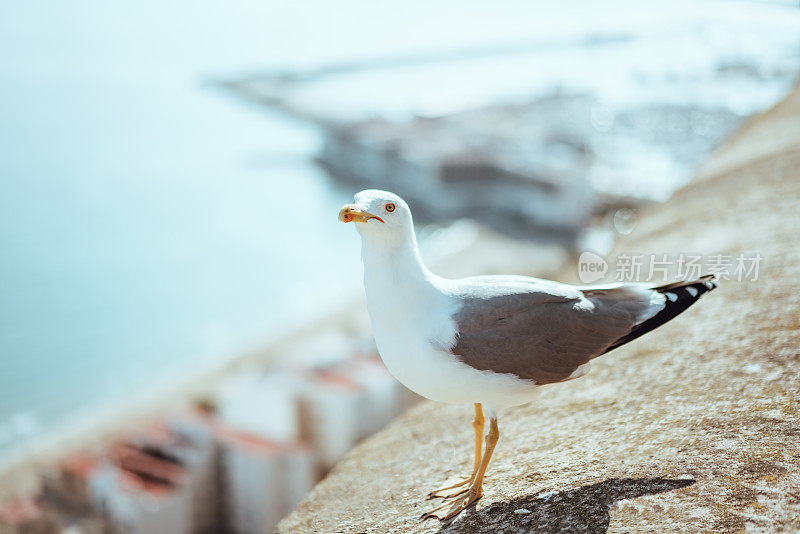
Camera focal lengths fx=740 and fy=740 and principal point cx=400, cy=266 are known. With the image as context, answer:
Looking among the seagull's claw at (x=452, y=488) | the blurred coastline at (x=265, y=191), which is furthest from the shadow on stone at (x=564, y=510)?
the blurred coastline at (x=265, y=191)

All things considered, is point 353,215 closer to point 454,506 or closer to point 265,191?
point 454,506

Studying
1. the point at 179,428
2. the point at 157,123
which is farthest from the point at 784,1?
the point at 157,123

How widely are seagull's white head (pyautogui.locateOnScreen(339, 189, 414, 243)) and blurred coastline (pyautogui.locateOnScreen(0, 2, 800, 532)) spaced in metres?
8.41

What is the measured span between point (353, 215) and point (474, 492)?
858mm

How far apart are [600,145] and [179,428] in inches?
834

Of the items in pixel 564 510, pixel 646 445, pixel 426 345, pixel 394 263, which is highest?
pixel 394 263

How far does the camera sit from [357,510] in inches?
91.6

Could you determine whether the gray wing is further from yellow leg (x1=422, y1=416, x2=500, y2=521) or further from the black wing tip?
yellow leg (x1=422, y1=416, x2=500, y2=521)

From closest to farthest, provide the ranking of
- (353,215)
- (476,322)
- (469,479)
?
(353,215)
(476,322)
(469,479)

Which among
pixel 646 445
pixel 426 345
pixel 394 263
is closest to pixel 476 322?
pixel 426 345

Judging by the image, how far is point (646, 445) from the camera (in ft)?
6.88

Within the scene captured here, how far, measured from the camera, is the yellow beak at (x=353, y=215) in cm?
183

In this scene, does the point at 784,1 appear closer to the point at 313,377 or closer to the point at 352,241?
the point at 313,377

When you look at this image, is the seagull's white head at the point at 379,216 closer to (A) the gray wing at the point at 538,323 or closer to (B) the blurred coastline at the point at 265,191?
(A) the gray wing at the point at 538,323
